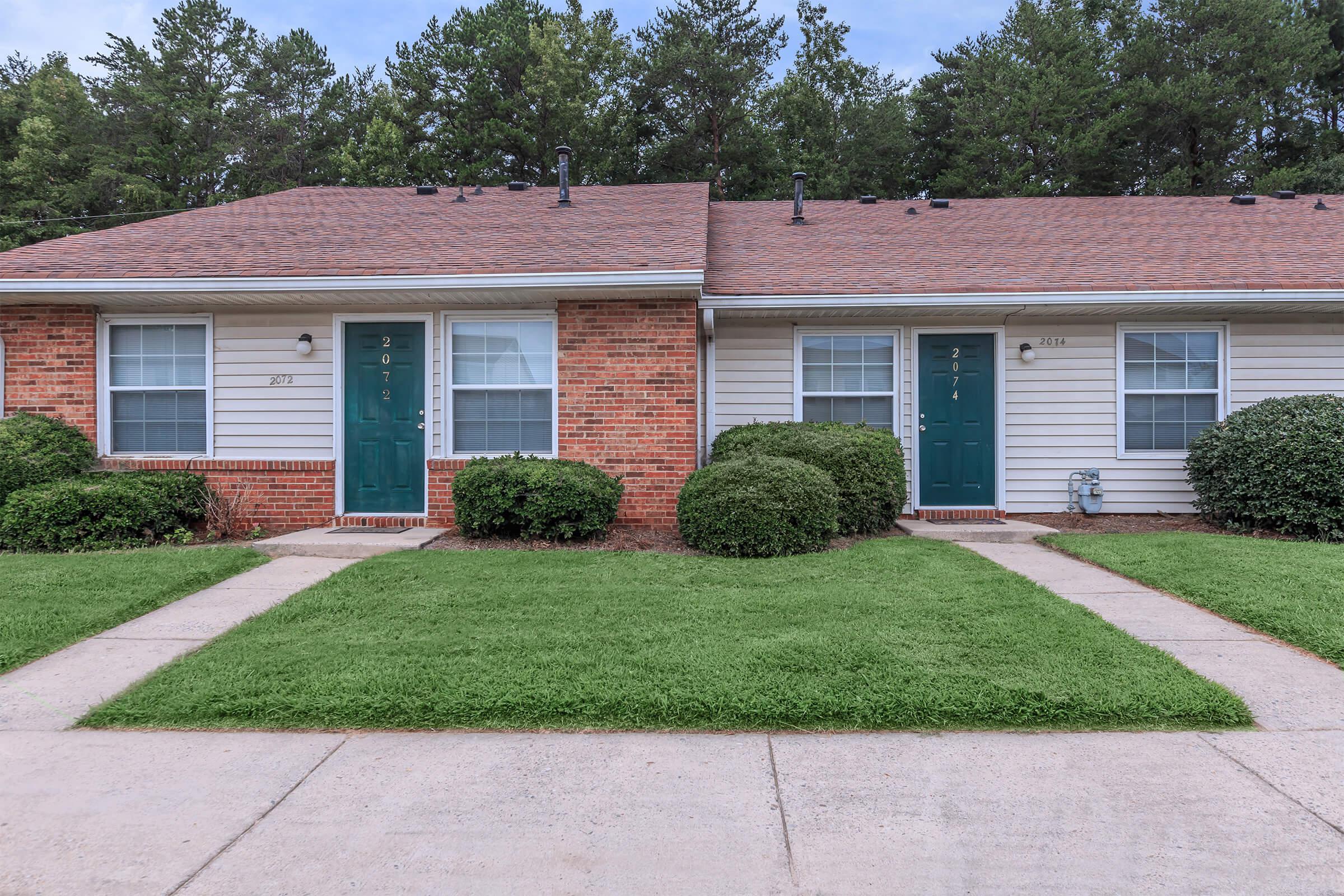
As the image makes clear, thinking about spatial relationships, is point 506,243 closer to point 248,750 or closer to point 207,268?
point 207,268

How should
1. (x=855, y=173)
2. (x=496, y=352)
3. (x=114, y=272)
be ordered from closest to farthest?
(x=114, y=272), (x=496, y=352), (x=855, y=173)

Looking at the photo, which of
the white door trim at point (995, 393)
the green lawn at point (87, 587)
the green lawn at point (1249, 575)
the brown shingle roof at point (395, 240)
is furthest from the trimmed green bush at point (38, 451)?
the green lawn at point (1249, 575)

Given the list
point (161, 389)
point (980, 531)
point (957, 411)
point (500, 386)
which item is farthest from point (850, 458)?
point (161, 389)

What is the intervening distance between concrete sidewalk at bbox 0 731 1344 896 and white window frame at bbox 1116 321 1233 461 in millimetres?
5940

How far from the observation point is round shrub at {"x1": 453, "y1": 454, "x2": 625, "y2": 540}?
6.62m

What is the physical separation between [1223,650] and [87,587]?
6.86 m

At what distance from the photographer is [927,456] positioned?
8352 mm

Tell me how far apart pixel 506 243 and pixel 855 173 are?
50.9 feet

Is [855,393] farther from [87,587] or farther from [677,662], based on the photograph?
[87,587]

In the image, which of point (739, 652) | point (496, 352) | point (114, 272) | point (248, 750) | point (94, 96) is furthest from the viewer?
point (94, 96)

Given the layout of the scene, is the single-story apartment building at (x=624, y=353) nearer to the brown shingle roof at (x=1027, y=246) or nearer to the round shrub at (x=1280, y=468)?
the brown shingle roof at (x=1027, y=246)

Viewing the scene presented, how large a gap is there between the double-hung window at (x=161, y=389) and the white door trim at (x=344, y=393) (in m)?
1.35

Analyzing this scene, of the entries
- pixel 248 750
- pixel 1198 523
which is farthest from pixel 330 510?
pixel 1198 523

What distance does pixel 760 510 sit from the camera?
6.11 metres
